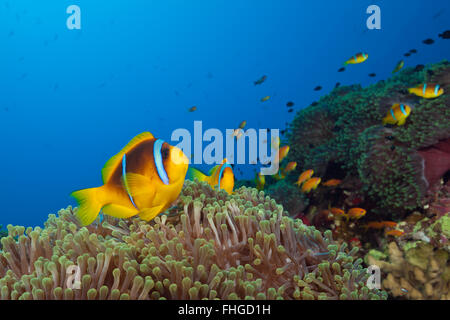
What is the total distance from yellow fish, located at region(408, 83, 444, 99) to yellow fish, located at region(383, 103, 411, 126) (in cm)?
31

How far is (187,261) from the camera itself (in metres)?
1.61

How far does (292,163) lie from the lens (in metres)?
5.48

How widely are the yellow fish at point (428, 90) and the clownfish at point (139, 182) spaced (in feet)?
13.1

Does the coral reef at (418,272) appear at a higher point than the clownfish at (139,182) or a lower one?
lower

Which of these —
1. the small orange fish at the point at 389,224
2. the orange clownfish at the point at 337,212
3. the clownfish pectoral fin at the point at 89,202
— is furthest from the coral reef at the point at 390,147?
the clownfish pectoral fin at the point at 89,202

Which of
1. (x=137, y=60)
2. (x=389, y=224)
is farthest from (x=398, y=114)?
(x=137, y=60)

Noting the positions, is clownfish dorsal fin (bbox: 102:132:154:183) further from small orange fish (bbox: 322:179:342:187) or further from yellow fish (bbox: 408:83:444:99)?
yellow fish (bbox: 408:83:444:99)

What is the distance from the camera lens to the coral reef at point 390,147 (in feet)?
12.6

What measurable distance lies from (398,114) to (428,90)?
596 mm

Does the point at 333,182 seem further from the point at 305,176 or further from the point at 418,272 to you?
the point at 418,272

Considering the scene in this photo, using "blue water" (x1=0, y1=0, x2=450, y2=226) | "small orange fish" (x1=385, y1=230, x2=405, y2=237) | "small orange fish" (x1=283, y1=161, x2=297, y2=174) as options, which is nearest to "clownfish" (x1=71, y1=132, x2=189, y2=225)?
"small orange fish" (x1=385, y1=230, x2=405, y2=237)

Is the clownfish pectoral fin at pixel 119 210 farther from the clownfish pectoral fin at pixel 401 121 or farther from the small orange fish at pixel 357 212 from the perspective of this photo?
the clownfish pectoral fin at pixel 401 121
